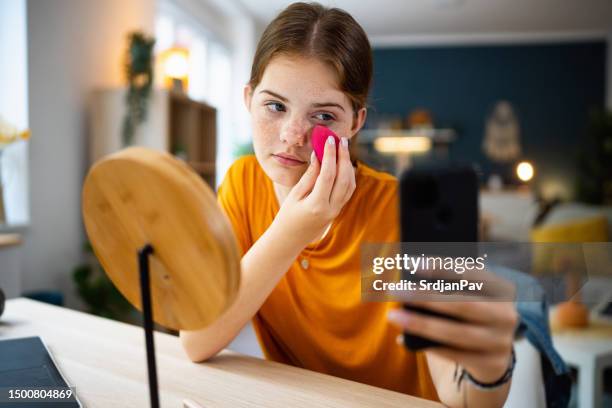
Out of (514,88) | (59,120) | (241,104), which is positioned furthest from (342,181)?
(514,88)

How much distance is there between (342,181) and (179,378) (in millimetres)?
351

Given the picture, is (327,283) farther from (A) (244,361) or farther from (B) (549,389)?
(B) (549,389)

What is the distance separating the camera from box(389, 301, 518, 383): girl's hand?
0.36 m

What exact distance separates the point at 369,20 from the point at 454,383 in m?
6.98

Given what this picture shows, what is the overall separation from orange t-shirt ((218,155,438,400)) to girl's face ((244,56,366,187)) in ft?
0.57

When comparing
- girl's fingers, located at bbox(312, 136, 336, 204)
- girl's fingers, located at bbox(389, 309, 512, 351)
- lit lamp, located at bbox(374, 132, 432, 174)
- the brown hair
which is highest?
lit lamp, located at bbox(374, 132, 432, 174)

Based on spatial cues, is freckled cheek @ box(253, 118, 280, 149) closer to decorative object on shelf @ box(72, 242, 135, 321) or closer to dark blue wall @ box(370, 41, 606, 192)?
decorative object on shelf @ box(72, 242, 135, 321)

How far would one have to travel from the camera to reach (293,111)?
0.74 m

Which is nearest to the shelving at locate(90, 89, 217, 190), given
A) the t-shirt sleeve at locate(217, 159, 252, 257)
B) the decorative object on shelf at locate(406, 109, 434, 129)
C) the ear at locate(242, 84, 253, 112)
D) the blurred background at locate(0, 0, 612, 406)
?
the blurred background at locate(0, 0, 612, 406)

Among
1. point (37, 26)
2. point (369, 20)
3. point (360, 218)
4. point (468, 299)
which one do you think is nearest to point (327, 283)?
point (360, 218)

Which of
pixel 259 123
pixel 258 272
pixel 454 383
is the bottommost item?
pixel 454 383

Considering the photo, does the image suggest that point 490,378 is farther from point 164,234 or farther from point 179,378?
point 179,378

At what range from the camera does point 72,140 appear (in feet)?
10.0

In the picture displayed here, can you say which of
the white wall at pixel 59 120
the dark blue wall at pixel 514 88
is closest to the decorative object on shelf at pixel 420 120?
the dark blue wall at pixel 514 88
